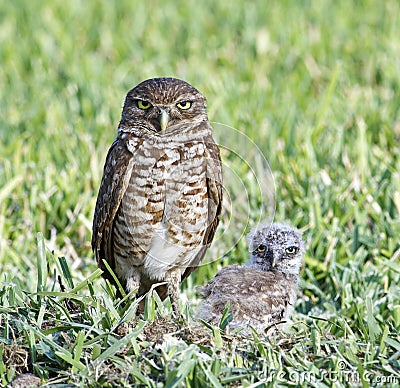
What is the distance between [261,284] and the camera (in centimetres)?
470

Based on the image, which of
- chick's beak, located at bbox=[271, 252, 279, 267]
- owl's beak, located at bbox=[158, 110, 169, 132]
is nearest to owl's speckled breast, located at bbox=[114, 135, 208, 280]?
owl's beak, located at bbox=[158, 110, 169, 132]

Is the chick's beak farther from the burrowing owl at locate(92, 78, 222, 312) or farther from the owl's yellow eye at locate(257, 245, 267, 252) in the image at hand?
the burrowing owl at locate(92, 78, 222, 312)

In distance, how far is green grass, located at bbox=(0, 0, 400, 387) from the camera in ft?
12.2

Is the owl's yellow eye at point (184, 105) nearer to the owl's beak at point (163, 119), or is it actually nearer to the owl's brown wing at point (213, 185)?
the owl's beak at point (163, 119)

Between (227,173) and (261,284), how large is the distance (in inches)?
32.1

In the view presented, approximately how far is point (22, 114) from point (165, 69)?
6.33ft

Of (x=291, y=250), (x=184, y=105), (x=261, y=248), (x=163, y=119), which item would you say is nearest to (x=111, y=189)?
(x=163, y=119)

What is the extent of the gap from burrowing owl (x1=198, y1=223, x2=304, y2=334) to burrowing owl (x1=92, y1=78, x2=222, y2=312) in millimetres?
322

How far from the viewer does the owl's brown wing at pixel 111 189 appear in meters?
4.74

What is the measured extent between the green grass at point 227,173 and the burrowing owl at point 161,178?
1.42 feet

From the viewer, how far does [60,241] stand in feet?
19.9

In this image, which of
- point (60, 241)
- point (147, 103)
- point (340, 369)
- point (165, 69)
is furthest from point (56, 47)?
point (340, 369)

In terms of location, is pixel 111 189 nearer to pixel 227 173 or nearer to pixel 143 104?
pixel 143 104

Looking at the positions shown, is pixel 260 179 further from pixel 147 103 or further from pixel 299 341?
pixel 299 341
